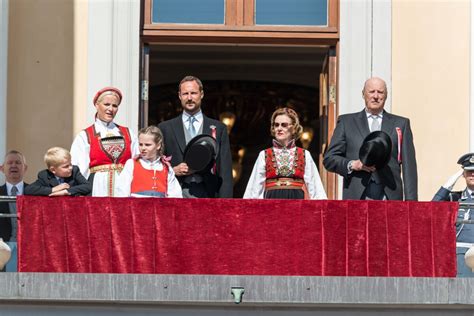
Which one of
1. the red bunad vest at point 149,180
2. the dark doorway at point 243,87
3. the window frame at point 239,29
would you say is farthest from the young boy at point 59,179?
the dark doorway at point 243,87

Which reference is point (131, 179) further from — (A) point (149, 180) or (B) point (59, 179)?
(B) point (59, 179)

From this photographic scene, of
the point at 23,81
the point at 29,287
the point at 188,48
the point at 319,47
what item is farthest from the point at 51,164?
the point at 188,48

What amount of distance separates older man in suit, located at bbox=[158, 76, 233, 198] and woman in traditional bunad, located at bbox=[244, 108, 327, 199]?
30 centimetres

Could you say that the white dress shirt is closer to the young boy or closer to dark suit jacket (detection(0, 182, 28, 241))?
the young boy

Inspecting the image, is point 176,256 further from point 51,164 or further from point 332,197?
point 332,197

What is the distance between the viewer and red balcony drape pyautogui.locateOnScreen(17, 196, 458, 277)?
13938mm

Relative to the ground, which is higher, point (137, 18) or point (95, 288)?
point (137, 18)

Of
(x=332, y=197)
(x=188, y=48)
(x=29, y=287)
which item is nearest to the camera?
(x=29, y=287)

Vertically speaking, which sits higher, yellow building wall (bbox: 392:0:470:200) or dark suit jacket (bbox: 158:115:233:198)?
yellow building wall (bbox: 392:0:470:200)

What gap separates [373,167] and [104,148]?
2.17 m

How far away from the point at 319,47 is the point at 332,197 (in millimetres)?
1523

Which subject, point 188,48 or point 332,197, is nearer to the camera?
point 332,197

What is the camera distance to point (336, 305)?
45.2ft

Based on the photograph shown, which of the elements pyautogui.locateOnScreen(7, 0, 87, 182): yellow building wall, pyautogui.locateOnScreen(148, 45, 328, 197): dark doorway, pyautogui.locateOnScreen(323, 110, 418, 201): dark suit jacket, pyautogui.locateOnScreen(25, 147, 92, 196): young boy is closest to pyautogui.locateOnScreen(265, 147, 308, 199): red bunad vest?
pyautogui.locateOnScreen(323, 110, 418, 201): dark suit jacket
